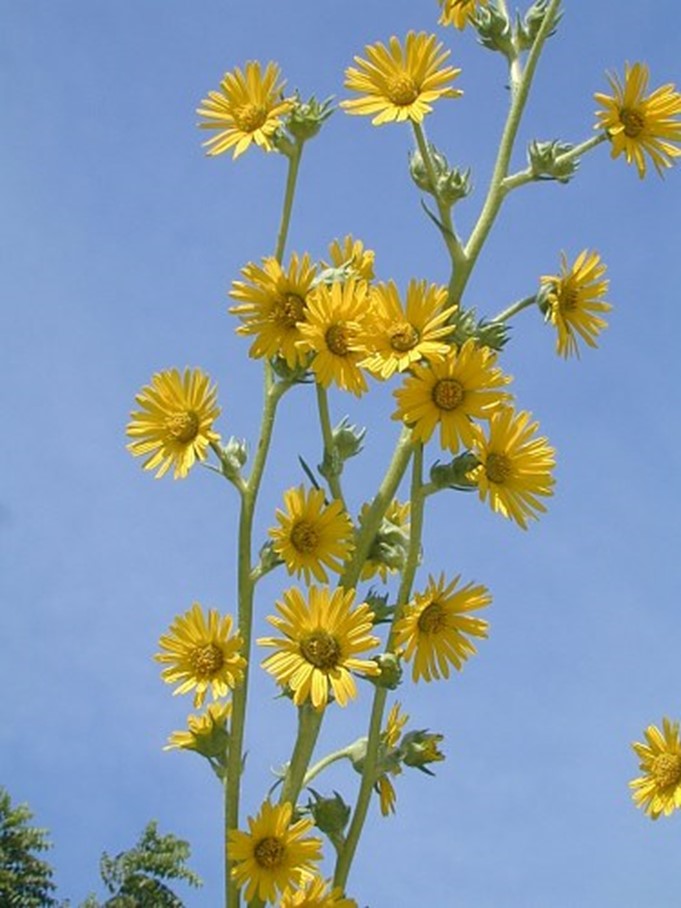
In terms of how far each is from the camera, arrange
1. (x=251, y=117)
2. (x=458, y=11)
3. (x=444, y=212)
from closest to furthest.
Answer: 1. (x=444, y=212)
2. (x=251, y=117)
3. (x=458, y=11)

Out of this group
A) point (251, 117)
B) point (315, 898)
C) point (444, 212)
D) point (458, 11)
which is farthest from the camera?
point (458, 11)

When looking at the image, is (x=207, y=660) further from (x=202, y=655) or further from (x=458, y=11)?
(x=458, y=11)

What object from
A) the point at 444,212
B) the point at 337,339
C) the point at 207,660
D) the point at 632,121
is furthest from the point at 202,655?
the point at 632,121

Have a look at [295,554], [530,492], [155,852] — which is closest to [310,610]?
[295,554]

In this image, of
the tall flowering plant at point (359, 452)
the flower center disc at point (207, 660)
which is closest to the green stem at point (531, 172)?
the tall flowering plant at point (359, 452)

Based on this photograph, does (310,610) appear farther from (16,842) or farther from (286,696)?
(16,842)

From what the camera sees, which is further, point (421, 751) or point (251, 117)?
point (251, 117)

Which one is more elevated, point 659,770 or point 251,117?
point 251,117
